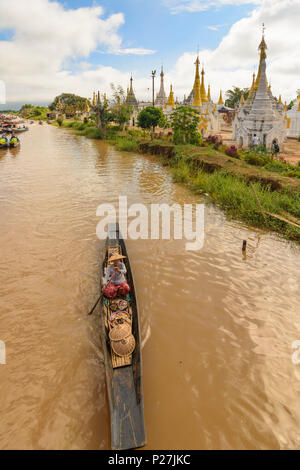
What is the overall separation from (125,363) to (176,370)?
112 cm

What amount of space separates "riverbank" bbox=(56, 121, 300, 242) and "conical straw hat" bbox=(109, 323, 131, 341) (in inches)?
256

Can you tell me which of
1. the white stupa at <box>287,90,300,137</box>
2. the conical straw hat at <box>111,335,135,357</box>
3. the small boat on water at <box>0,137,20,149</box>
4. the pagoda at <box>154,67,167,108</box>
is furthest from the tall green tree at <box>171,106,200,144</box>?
the pagoda at <box>154,67,167,108</box>

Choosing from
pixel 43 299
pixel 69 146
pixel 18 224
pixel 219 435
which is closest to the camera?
pixel 219 435

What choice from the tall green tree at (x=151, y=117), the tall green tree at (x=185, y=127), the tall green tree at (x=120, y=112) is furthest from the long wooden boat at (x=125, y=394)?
the tall green tree at (x=120, y=112)

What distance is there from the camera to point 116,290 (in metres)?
5.38

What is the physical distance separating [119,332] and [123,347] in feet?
0.77

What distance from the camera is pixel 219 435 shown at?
3.82 meters

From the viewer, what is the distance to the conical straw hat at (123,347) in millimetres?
4184

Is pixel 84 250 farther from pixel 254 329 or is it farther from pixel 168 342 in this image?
pixel 254 329

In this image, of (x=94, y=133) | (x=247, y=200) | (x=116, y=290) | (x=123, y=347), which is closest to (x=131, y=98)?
(x=94, y=133)

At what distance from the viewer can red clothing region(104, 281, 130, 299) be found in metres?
5.33

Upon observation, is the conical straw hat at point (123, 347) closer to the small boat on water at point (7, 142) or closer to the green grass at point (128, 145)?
the green grass at point (128, 145)

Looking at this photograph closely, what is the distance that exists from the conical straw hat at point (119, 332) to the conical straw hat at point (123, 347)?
57mm
